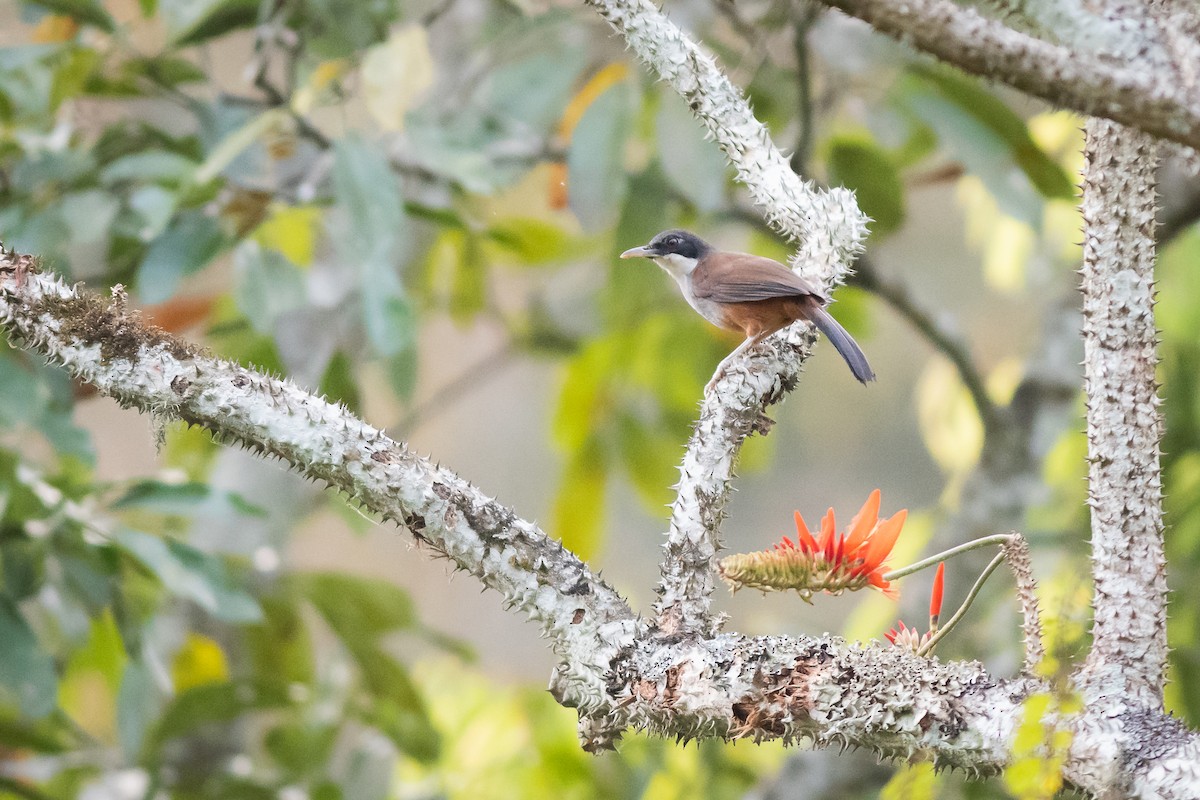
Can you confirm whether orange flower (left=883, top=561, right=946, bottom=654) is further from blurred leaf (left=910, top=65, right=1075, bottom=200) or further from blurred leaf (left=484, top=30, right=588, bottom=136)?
blurred leaf (left=484, top=30, right=588, bottom=136)

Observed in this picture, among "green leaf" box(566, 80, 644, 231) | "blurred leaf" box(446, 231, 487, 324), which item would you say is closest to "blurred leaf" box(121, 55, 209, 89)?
"blurred leaf" box(446, 231, 487, 324)

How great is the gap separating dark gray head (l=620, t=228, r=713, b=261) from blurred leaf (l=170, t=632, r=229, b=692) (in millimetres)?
1919

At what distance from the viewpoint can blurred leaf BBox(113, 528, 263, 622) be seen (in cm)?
238

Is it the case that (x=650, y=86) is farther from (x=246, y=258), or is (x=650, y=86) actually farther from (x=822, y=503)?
(x=822, y=503)

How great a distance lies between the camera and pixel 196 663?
367 centimetres

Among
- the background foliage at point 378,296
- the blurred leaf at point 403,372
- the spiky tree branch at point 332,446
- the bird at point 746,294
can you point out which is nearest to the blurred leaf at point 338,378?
the background foliage at point 378,296

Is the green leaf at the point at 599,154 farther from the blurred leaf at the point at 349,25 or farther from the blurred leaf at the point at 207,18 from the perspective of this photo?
the blurred leaf at the point at 207,18

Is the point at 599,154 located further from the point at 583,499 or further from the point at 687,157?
the point at 583,499

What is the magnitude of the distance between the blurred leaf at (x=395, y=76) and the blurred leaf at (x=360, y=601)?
1.40 meters

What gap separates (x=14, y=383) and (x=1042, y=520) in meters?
2.83

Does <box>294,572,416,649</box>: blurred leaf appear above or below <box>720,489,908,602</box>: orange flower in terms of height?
above

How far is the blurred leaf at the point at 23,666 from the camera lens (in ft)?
8.04

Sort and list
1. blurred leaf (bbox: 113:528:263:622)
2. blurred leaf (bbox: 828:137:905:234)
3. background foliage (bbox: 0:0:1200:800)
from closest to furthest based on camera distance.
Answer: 1. blurred leaf (bbox: 113:528:263:622)
2. background foliage (bbox: 0:0:1200:800)
3. blurred leaf (bbox: 828:137:905:234)

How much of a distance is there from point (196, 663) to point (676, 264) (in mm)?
2067
